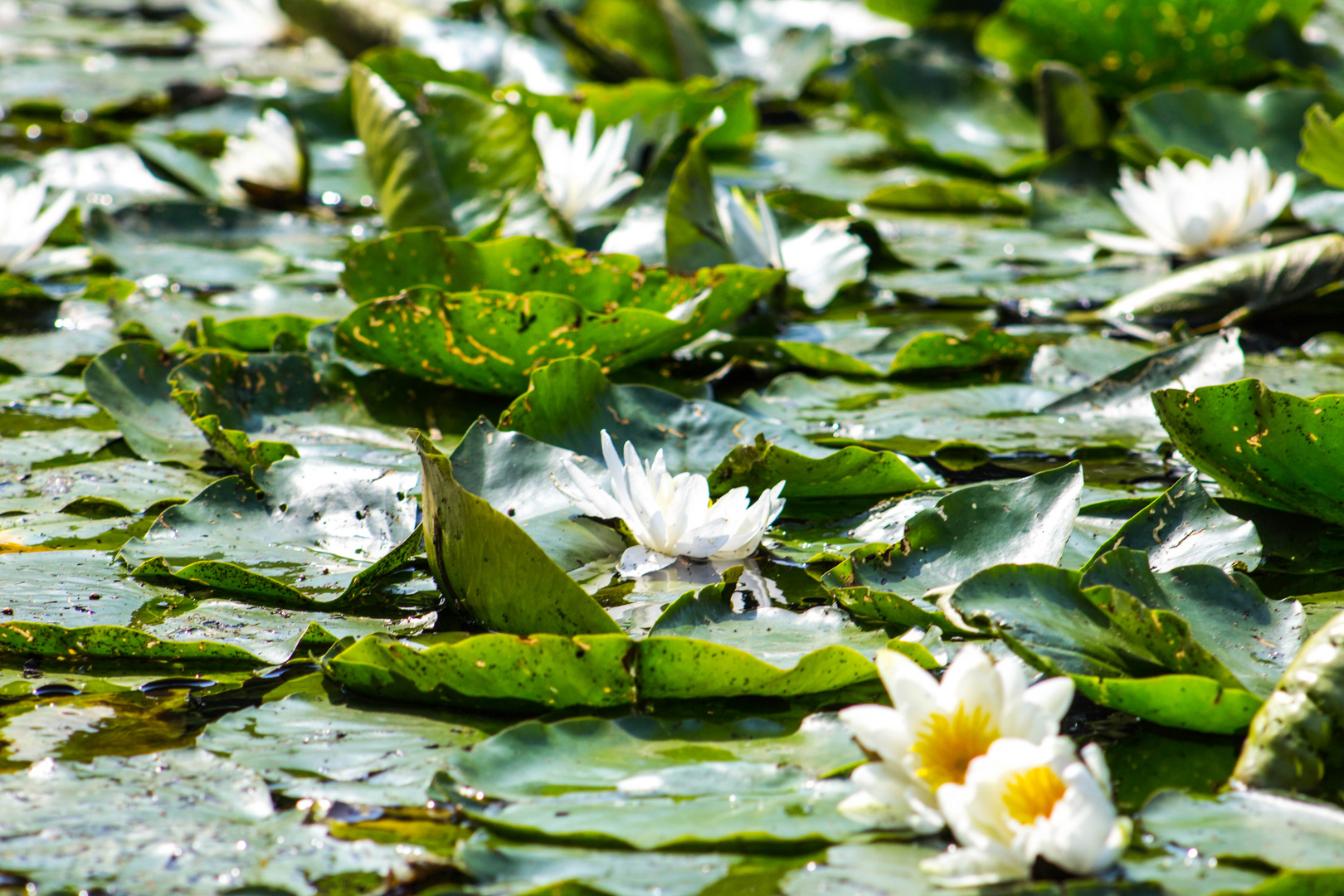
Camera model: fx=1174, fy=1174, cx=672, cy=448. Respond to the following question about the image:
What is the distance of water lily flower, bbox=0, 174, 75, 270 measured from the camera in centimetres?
225

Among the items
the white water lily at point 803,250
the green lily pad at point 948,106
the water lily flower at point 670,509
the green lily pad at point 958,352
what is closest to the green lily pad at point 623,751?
the water lily flower at point 670,509

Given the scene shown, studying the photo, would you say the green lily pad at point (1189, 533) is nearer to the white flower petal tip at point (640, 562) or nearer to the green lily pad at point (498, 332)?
the white flower petal tip at point (640, 562)

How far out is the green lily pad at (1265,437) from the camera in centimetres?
→ 126

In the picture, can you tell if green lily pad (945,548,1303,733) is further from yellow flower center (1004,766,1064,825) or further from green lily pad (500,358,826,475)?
green lily pad (500,358,826,475)

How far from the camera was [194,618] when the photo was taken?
3.84 ft

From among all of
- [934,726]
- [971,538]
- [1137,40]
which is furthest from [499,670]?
[1137,40]

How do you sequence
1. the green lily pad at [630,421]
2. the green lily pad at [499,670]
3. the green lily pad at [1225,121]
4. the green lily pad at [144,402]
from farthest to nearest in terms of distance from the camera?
the green lily pad at [1225,121] < the green lily pad at [144,402] < the green lily pad at [630,421] < the green lily pad at [499,670]

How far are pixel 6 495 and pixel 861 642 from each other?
3.56 feet

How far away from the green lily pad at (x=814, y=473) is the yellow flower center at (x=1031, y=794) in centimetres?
61

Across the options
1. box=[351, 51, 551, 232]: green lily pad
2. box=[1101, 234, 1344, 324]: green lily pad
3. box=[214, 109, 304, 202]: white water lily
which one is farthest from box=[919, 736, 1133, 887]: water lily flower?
box=[214, 109, 304, 202]: white water lily

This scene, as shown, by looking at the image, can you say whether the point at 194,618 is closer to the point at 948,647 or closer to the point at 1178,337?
the point at 948,647

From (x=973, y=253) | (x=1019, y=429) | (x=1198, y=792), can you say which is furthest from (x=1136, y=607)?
(x=973, y=253)

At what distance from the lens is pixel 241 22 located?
5109 millimetres

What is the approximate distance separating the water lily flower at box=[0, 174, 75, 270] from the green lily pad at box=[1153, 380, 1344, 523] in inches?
80.2
